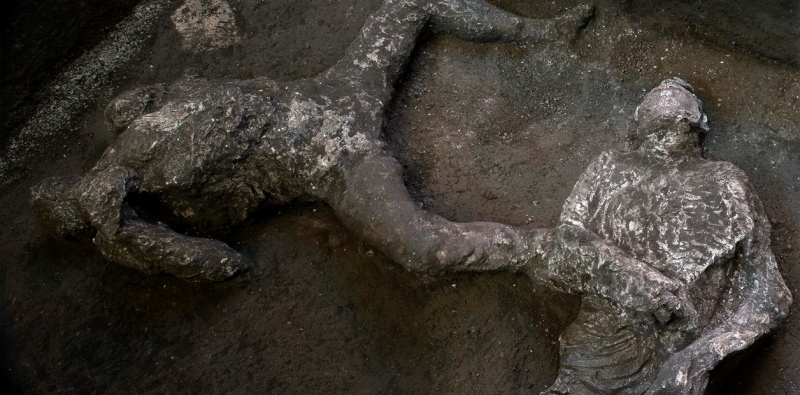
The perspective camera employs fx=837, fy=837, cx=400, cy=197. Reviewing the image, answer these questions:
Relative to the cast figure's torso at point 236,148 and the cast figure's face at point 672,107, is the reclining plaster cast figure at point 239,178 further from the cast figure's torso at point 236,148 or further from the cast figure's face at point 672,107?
the cast figure's face at point 672,107

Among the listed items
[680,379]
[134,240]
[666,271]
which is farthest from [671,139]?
[134,240]

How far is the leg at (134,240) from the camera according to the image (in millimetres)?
2736

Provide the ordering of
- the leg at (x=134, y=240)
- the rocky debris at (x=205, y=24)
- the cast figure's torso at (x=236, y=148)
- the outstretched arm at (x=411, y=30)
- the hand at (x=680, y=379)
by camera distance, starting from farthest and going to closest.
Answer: the rocky debris at (x=205, y=24) < the outstretched arm at (x=411, y=30) < the cast figure's torso at (x=236, y=148) < the leg at (x=134, y=240) < the hand at (x=680, y=379)

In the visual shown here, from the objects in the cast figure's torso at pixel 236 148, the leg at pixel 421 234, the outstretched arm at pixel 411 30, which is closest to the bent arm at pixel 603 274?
the leg at pixel 421 234

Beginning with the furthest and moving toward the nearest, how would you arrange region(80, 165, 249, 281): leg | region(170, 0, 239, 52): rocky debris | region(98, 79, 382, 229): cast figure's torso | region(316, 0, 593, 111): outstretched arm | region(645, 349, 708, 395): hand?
region(170, 0, 239, 52): rocky debris
region(316, 0, 593, 111): outstretched arm
region(98, 79, 382, 229): cast figure's torso
region(80, 165, 249, 281): leg
region(645, 349, 708, 395): hand

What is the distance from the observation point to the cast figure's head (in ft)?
9.14

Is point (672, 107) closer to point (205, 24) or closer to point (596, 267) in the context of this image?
point (596, 267)

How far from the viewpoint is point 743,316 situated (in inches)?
99.7

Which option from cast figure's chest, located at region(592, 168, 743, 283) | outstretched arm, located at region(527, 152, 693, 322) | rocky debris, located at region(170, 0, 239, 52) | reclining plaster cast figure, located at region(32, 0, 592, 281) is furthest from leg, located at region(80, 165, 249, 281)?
cast figure's chest, located at region(592, 168, 743, 283)

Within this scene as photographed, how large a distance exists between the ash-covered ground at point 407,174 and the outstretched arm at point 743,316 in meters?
0.13

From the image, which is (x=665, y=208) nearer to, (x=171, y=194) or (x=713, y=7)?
(x=713, y=7)

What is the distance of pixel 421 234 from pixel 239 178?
681 millimetres

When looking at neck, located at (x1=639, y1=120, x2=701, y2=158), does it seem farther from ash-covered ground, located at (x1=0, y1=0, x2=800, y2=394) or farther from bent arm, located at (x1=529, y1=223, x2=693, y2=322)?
bent arm, located at (x1=529, y1=223, x2=693, y2=322)

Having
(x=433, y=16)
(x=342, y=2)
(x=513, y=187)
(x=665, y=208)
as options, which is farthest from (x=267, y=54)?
(x=665, y=208)
